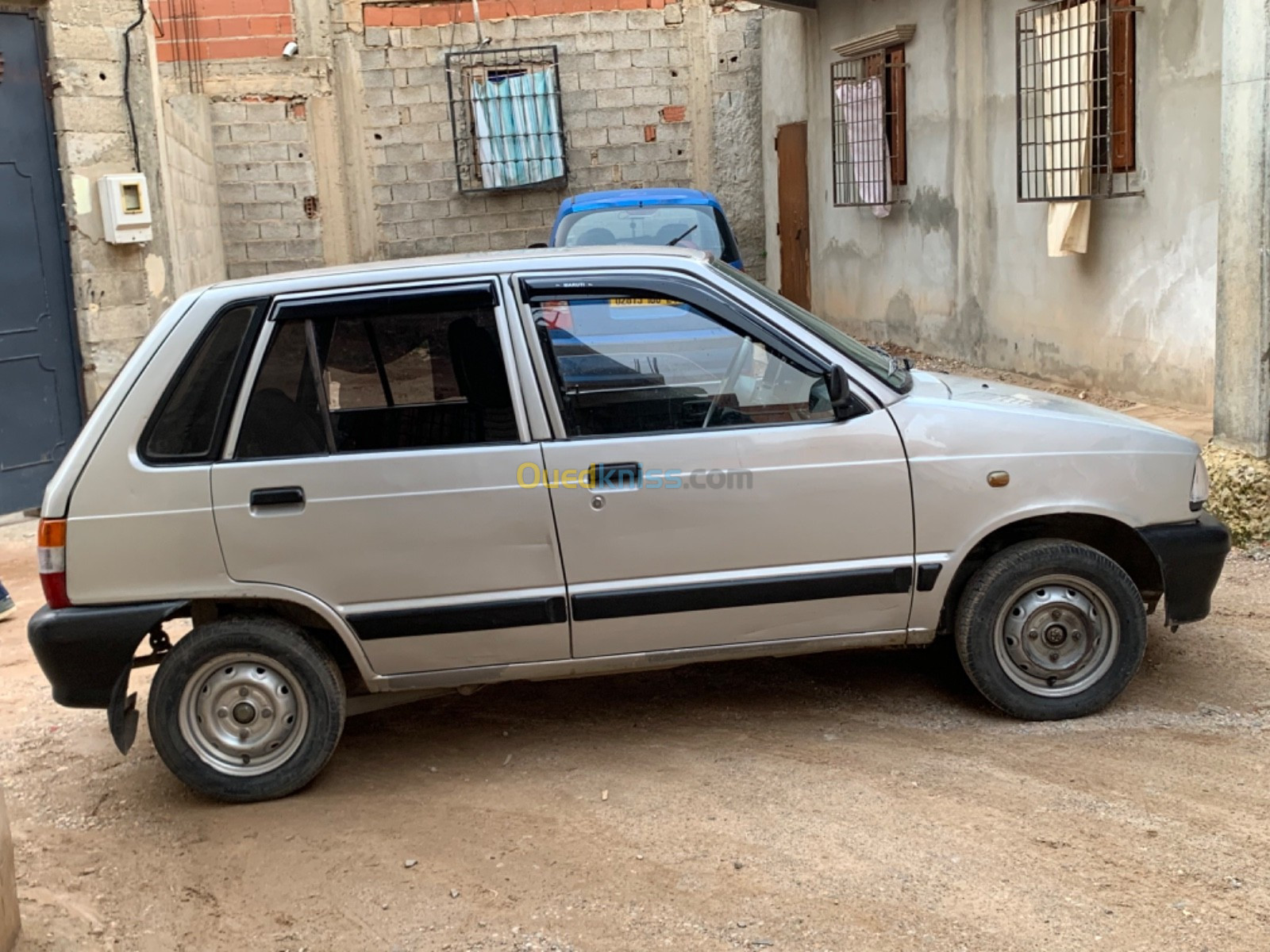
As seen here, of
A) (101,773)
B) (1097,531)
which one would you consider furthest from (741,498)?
(101,773)

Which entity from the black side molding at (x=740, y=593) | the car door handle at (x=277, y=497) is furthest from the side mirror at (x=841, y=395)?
the car door handle at (x=277, y=497)

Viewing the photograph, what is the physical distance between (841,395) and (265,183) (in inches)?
533

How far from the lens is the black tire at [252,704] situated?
421 cm

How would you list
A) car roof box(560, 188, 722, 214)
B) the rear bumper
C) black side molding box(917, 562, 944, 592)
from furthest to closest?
1. car roof box(560, 188, 722, 214)
2. black side molding box(917, 562, 944, 592)
3. the rear bumper

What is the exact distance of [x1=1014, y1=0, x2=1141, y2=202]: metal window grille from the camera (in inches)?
355

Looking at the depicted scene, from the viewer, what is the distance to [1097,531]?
15.3 ft

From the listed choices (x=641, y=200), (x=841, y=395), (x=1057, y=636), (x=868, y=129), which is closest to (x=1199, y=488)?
(x=1057, y=636)

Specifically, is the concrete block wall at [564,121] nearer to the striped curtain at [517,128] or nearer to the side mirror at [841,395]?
the striped curtain at [517,128]

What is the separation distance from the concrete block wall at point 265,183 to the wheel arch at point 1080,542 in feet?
43.6

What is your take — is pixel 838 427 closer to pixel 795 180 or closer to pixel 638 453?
pixel 638 453

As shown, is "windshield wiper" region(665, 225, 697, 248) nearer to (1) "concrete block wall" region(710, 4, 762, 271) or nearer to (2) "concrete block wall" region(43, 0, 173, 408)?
(2) "concrete block wall" region(43, 0, 173, 408)

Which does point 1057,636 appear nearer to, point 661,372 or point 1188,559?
point 1188,559

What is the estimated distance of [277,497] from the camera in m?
4.15

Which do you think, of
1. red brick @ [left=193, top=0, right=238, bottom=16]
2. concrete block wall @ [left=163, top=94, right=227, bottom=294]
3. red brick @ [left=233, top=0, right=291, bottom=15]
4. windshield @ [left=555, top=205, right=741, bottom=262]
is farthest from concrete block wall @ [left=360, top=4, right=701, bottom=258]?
windshield @ [left=555, top=205, right=741, bottom=262]
